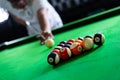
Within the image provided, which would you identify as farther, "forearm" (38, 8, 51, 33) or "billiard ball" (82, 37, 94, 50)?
"forearm" (38, 8, 51, 33)

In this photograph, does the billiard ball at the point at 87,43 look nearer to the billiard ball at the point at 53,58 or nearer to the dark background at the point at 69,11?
the billiard ball at the point at 53,58

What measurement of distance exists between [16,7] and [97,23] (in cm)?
106

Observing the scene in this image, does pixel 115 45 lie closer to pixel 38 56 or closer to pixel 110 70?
pixel 110 70

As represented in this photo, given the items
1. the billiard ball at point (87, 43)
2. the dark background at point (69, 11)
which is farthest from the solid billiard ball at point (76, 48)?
the dark background at point (69, 11)

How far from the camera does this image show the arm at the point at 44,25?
6.32 ft

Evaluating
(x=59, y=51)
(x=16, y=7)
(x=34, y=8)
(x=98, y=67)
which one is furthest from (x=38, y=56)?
(x=16, y=7)

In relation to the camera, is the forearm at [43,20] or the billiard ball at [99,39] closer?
the billiard ball at [99,39]

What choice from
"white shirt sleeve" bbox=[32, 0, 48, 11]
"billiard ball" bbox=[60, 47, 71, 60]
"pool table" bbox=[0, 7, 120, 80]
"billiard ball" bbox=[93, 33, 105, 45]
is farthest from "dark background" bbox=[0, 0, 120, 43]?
"billiard ball" bbox=[60, 47, 71, 60]

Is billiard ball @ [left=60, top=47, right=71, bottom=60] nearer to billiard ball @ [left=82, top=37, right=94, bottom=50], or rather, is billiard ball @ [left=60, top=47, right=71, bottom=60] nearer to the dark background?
billiard ball @ [left=82, top=37, right=94, bottom=50]

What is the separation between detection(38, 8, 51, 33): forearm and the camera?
2116 millimetres

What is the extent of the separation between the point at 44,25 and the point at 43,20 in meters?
0.09

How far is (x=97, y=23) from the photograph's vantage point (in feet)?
6.46

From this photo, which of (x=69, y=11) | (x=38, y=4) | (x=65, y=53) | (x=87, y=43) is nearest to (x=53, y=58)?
(x=65, y=53)

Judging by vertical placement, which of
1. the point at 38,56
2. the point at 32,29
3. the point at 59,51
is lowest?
the point at 32,29
